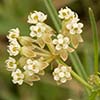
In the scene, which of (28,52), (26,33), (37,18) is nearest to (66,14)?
(37,18)

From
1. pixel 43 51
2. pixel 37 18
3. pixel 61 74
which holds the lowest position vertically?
pixel 61 74

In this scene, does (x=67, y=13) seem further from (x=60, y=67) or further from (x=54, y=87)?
(x=54, y=87)

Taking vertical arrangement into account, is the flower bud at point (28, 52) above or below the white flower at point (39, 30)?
below

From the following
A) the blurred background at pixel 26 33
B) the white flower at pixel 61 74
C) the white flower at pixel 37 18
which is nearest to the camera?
the white flower at pixel 61 74

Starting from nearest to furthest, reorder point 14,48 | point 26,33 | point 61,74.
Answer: point 61,74, point 14,48, point 26,33

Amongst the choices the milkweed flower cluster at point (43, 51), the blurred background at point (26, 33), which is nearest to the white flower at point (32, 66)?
the milkweed flower cluster at point (43, 51)

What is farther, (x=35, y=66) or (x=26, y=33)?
(x=26, y=33)

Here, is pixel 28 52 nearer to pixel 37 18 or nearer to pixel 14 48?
pixel 14 48

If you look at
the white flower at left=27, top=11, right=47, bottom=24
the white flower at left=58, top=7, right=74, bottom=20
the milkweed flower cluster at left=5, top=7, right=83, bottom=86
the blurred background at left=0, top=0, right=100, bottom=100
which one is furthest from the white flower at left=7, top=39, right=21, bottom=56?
the blurred background at left=0, top=0, right=100, bottom=100

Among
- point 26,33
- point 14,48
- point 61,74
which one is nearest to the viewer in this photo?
point 61,74

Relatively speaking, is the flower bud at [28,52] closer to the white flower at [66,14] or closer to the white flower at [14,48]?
the white flower at [14,48]
